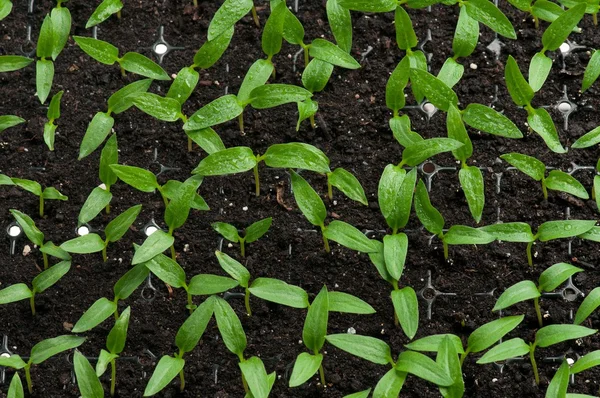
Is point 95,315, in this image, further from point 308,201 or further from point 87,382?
point 308,201

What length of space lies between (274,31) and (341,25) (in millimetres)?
142

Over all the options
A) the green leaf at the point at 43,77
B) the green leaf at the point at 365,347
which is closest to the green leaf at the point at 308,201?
the green leaf at the point at 365,347

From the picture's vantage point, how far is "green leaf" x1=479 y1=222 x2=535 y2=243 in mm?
1854

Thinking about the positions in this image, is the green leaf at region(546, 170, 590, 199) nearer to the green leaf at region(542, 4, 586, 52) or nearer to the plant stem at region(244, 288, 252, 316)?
the green leaf at region(542, 4, 586, 52)

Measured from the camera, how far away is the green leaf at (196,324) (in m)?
1.77

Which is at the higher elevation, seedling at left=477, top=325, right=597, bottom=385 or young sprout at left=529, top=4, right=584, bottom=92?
young sprout at left=529, top=4, right=584, bottom=92

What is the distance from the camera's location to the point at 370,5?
6.64ft

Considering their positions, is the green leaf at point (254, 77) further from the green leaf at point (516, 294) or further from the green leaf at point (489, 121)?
the green leaf at point (516, 294)

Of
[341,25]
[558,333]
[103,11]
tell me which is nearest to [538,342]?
[558,333]

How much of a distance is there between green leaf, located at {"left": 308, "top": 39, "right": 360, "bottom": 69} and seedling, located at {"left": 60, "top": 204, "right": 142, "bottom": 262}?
1.59ft

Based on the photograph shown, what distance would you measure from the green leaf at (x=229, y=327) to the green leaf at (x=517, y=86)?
722mm

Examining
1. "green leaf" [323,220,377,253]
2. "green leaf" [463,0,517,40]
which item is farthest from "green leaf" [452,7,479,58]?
"green leaf" [323,220,377,253]

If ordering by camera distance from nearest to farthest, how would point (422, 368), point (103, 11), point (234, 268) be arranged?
point (422, 368), point (234, 268), point (103, 11)

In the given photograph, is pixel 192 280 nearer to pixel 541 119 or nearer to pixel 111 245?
pixel 111 245
